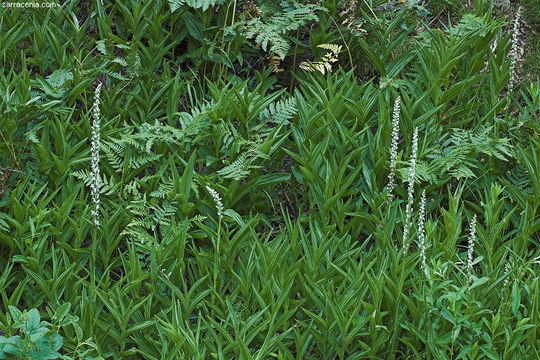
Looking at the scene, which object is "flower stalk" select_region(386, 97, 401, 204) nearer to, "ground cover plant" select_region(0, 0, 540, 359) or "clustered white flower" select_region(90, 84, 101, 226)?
"ground cover plant" select_region(0, 0, 540, 359)

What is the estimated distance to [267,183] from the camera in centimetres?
389

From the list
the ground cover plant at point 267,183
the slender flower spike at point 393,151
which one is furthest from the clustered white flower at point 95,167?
the slender flower spike at point 393,151

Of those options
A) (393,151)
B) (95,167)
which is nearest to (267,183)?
(393,151)

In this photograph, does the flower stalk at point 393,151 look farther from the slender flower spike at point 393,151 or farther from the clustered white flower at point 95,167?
the clustered white flower at point 95,167

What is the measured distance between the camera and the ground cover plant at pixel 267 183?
9.89 ft

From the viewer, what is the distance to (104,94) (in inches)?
168

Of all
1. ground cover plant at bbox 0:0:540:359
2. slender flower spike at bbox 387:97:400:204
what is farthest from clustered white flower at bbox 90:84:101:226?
slender flower spike at bbox 387:97:400:204

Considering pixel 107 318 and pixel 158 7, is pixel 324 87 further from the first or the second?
pixel 107 318

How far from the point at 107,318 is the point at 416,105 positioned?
2266mm

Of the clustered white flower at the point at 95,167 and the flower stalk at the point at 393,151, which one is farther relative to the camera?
the flower stalk at the point at 393,151

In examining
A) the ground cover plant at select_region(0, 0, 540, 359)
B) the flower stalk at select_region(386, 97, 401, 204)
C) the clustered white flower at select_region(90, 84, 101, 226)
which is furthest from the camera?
the flower stalk at select_region(386, 97, 401, 204)

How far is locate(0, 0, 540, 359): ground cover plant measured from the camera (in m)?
3.02

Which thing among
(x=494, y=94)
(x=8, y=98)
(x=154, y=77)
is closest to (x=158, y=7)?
(x=154, y=77)

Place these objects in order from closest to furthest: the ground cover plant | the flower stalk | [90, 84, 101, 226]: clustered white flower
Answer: the ground cover plant < [90, 84, 101, 226]: clustered white flower < the flower stalk
